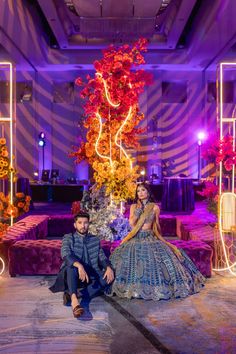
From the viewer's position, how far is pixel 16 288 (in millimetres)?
4879

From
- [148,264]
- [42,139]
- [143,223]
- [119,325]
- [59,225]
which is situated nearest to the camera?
[119,325]

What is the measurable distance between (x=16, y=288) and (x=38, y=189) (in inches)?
410

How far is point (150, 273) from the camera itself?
447 centimetres

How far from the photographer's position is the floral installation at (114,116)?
244 inches

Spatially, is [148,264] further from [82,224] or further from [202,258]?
[202,258]

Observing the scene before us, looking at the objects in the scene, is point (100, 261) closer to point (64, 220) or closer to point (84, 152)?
point (84, 152)

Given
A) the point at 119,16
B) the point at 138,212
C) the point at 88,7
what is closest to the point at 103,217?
the point at 138,212

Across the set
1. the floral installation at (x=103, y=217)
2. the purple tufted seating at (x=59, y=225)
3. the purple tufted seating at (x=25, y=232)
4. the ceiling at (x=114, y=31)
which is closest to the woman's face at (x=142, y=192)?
the floral installation at (x=103, y=217)

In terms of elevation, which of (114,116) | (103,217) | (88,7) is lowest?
(103,217)

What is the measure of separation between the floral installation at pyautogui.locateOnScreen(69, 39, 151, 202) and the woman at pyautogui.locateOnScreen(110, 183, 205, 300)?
131cm

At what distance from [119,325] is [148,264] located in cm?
93

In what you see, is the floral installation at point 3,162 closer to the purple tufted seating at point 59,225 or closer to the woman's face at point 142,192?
the woman's face at point 142,192

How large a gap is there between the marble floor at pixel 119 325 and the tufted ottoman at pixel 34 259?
61 centimetres

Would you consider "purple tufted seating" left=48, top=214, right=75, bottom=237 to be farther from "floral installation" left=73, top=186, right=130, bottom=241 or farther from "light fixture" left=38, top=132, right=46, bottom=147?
"light fixture" left=38, top=132, right=46, bottom=147
